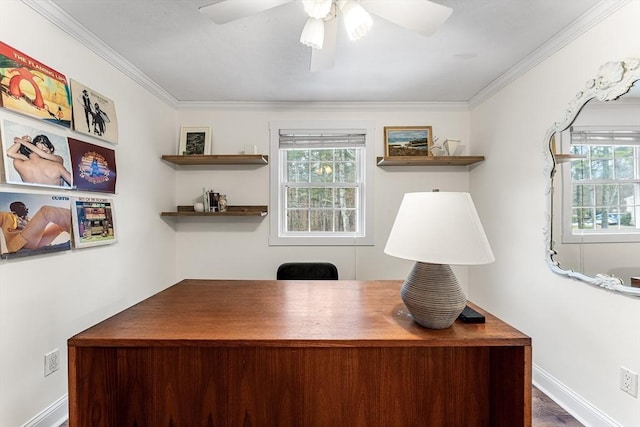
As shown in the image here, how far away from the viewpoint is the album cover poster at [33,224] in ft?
4.77

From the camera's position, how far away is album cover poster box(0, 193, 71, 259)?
4.77ft

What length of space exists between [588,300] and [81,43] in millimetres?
3489

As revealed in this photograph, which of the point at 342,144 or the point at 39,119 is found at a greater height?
the point at 342,144

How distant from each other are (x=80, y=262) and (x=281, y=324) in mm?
1575

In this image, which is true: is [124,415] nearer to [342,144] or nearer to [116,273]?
[116,273]

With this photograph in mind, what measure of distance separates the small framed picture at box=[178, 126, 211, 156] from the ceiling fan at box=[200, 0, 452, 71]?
1.84 meters

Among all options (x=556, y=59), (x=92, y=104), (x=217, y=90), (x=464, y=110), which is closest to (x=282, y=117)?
(x=217, y=90)

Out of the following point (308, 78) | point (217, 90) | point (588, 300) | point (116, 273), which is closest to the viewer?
point (588, 300)

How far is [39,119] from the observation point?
5.26 feet

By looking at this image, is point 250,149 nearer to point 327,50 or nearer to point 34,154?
point 327,50

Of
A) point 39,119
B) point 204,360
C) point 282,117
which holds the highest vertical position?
point 282,117

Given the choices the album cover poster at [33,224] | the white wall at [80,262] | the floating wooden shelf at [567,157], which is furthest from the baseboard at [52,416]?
the floating wooden shelf at [567,157]

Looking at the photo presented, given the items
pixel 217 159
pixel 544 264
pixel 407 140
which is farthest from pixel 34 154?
pixel 544 264

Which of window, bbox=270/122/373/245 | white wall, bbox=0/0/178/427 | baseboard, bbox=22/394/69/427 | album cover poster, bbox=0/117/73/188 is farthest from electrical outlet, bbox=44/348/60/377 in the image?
window, bbox=270/122/373/245
